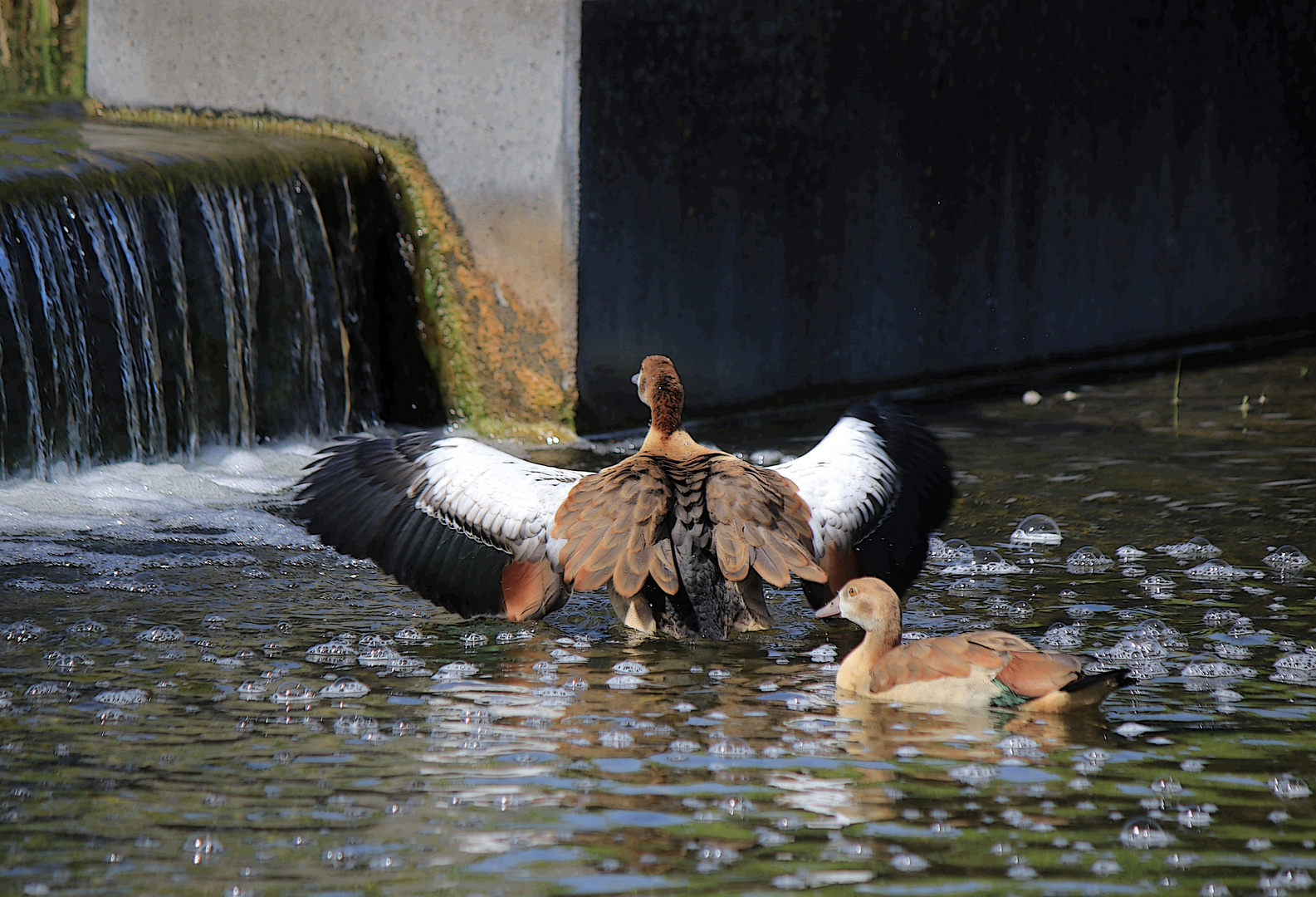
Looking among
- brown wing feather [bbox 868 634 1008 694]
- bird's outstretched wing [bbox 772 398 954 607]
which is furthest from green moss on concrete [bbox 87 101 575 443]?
brown wing feather [bbox 868 634 1008 694]

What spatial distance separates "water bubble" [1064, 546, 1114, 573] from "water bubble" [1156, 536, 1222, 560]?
0.25m

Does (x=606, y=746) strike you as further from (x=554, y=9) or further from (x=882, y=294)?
(x=882, y=294)

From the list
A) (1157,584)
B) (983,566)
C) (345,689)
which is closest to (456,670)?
(345,689)

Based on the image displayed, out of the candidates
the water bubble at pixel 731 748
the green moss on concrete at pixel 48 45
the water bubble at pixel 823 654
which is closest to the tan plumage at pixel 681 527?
the water bubble at pixel 823 654

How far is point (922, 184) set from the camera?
9773mm

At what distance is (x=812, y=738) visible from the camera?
12.2 feet

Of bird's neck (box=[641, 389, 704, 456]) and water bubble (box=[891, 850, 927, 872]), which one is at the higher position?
bird's neck (box=[641, 389, 704, 456])

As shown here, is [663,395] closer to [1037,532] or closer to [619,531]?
[619,531]

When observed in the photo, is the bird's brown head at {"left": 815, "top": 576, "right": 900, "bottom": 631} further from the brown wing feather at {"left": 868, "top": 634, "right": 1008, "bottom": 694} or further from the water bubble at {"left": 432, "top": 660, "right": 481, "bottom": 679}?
the water bubble at {"left": 432, "top": 660, "right": 481, "bottom": 679}

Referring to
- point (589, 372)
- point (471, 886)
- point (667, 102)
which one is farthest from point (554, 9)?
point (471, 886)

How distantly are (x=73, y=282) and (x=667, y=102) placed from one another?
3.12 metres

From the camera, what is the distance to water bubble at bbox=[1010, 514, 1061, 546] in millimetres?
6074

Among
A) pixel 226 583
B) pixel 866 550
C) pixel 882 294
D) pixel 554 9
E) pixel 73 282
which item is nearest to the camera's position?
pixel 866 550

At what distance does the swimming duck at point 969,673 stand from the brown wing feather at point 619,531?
0.59m
